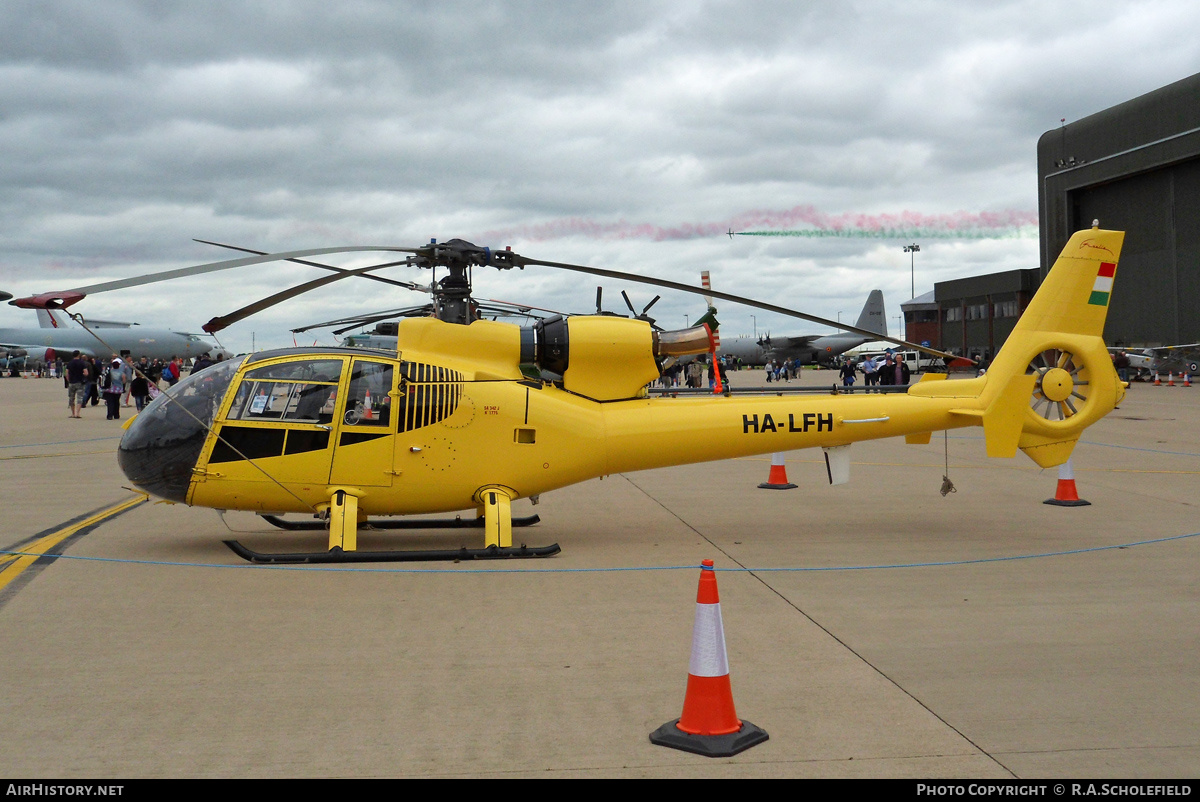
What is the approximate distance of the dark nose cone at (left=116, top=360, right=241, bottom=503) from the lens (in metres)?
7.93

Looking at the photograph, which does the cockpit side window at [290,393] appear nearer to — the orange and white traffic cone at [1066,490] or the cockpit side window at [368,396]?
the cockpit side window at [368,396]

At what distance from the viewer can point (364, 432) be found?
319 inches

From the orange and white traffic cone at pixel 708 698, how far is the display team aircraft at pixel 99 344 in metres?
74.7

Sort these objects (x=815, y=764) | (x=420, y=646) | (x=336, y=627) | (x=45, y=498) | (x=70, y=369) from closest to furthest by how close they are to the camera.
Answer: (x=815, y=764) → (x=420, y=646) → (x=336, y=627) → (x=45, y=498) → (x=70, y=369)

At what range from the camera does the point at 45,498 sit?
11711 millimetres

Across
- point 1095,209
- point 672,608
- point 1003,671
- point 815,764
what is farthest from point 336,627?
point 1095,209

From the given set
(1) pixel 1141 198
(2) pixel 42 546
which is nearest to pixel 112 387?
(2) pixel 42 546

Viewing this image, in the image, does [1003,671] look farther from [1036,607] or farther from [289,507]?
[289,507]

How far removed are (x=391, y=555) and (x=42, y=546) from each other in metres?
3.68

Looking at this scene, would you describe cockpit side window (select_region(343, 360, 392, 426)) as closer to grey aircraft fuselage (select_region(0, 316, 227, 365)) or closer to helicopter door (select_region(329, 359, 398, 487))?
helicopter door (select_region(329, 359, 398, 487))

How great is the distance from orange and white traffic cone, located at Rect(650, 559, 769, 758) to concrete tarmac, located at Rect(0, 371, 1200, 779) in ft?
0.31

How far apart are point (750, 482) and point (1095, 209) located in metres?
53.6

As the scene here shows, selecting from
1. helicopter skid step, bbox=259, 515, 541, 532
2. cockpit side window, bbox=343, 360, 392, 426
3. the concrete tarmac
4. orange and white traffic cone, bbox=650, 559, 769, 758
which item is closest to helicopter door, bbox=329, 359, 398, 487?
cockpit side window, bbox=343, 360, 392, 426

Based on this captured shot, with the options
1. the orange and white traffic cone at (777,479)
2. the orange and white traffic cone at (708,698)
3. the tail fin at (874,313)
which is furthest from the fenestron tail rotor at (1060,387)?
the tail fin at (874,313)
